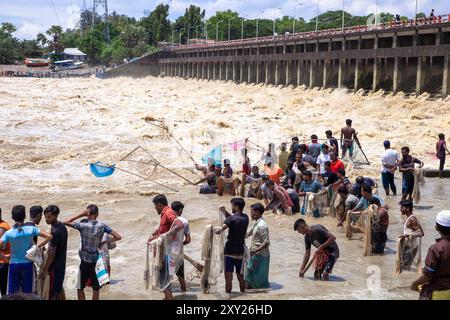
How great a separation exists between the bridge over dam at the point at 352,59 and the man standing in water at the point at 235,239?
27406 millimetres

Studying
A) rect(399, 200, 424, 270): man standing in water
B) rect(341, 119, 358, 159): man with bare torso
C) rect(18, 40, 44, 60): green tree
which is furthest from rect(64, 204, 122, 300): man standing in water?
rect(18, 40, 44, 60): green tree

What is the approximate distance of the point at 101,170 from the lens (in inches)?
631

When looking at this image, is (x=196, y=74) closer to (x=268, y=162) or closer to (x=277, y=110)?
(x=277, y=110)

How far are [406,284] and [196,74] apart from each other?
7559 cm

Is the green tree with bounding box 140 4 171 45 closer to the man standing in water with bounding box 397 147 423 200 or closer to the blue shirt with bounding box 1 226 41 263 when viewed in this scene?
the man standing in water with bounding box 397 147 423 200

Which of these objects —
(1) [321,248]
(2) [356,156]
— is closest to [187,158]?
(2) [356,156]

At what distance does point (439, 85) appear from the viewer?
35.5 metres

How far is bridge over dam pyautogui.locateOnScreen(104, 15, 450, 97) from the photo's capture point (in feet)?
117

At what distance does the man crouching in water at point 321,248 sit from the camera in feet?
27.7

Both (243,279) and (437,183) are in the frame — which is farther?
(437,183)

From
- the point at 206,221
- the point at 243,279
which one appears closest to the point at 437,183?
the point at 206,221

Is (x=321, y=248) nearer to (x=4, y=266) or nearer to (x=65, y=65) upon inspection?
(x=4, y=266)

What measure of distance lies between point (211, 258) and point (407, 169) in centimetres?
648
